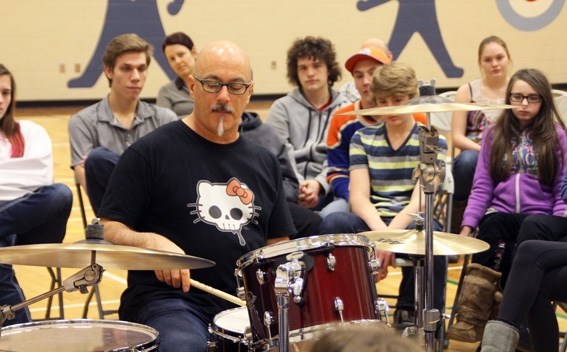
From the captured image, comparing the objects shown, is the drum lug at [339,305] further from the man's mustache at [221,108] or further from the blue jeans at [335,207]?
the blue jeans at [335,207]

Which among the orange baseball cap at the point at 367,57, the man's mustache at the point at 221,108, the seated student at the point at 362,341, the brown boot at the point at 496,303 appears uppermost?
the orange baseball cap at the point at 367,57

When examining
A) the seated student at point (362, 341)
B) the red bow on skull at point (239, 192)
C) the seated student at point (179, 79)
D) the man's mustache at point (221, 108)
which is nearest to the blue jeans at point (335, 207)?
the seated student at point (179, 79)

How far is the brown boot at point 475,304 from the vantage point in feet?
15.9

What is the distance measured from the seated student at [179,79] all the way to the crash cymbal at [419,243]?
6.70 feet

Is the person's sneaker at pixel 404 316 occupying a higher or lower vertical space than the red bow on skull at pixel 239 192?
lower

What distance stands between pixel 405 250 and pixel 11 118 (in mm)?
2162

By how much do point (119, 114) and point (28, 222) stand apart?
0.98 meters

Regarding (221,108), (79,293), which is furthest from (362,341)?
(79,293)

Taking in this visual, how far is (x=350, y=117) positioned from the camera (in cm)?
555

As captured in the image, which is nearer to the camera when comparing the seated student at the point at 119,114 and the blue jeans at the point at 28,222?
the blue jeans at the point at 28,222

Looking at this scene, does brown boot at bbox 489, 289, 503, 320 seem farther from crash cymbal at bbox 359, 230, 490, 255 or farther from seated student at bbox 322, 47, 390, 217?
seated student at bbox 322, 47, 390, 217

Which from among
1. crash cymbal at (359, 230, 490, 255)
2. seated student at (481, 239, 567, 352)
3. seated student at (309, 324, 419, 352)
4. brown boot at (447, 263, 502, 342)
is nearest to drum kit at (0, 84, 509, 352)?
crash cymbal at (359, 230, 490, 255)

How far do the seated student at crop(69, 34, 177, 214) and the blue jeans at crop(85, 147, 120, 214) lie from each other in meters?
0.27

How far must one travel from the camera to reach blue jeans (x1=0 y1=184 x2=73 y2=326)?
4641mm
